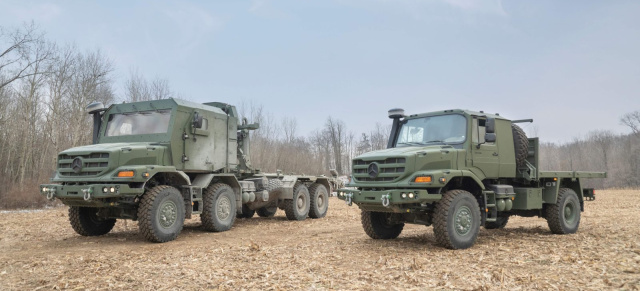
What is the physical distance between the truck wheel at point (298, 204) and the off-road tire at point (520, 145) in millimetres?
7100

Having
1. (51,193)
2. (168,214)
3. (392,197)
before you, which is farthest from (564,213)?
(51,193)

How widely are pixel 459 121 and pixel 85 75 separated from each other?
2879cm

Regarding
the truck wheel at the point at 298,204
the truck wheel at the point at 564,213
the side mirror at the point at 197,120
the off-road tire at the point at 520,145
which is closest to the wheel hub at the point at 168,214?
the side mirror at the point at 197,120

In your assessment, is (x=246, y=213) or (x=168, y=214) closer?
(x=168, y=214)

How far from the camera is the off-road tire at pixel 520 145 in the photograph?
10.3m

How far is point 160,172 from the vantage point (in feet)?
34.5

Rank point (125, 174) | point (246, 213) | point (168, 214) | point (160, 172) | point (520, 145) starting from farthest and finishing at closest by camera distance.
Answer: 1. point (246, 213)
2. point (160, 172)
3. point (520, 145)
4. point (168, 214)
5. point (125, 174)

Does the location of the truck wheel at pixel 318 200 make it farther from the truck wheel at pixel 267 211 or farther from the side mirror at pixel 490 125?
the side mirror at pixel 490 125

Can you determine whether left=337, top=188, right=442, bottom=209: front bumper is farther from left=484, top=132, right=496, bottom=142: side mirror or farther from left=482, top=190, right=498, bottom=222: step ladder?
left=484, top=132, right=496, bottom=142: side mirror

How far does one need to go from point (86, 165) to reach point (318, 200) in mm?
8197

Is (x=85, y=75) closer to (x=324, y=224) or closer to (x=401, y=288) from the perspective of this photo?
(x=324, y=224)

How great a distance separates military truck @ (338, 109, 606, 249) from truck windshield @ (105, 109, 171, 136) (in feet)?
14.9

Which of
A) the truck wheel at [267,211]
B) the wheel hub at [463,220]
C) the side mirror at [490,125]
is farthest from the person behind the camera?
the truck wheel at [267,211]

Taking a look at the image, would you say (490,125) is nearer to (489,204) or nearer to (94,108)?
(489,204)
